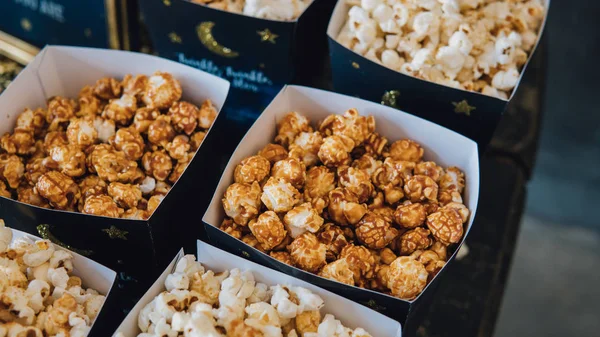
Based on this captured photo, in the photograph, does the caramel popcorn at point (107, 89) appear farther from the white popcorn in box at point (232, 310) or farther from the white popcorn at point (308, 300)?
the white popcorn at point (308, 300)

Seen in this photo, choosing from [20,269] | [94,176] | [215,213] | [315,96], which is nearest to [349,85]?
[315,96]

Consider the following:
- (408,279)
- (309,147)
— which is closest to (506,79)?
(309,147)

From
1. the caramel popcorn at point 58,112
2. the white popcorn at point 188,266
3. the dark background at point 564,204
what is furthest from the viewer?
the dark background at point 564,204

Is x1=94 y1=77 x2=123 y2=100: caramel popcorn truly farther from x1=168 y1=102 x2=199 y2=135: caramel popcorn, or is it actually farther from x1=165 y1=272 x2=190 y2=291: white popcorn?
x1=165 y1=272 x2=190 y2=291: white popcorn

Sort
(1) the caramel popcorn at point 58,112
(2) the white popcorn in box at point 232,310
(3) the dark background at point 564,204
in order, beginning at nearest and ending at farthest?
(2) the white popcorn in box at point 232,310, (1) the caramel popcorn at point 58,112, (3) the dark background at point 564,204

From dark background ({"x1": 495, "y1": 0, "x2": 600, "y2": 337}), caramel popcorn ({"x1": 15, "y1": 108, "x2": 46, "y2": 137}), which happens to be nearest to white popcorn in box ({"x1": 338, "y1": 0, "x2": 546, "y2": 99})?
caramel popcorn ({"x1": 15, "y1": 108, "x2": 46, "y2": 137})

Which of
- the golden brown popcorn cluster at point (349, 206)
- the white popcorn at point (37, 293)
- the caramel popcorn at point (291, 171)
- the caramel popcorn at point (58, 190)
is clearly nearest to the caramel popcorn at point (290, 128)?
the golden brown popcorn cluster at point (349, 206)

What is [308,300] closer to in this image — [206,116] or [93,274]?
[93,274]

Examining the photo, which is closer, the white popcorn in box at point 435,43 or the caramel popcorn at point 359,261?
the caramel popcorn at point 359,261
